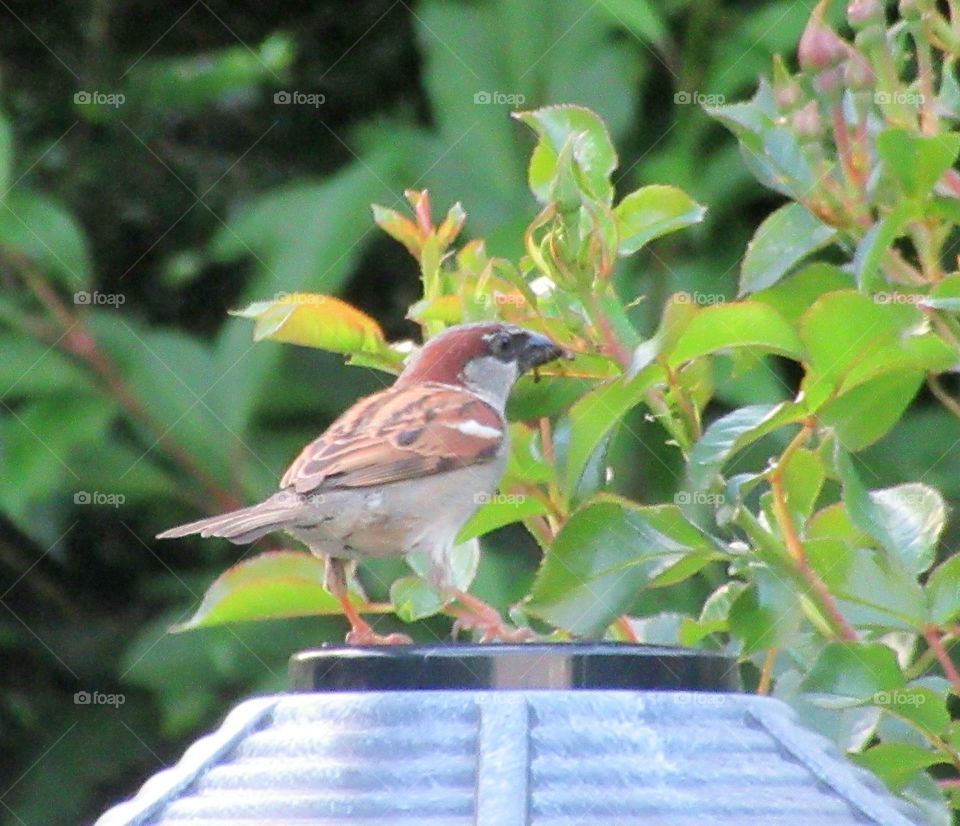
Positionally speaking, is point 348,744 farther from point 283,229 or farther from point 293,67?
point 293,67

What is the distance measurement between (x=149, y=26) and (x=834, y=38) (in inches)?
63.1

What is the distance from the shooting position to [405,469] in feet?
5.80

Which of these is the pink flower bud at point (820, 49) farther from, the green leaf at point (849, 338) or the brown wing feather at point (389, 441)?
the brown wing feather at point (389, 441)

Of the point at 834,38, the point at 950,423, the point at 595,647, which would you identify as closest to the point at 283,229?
the point at 950,423

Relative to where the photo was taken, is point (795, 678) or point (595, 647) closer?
point (595, 647)

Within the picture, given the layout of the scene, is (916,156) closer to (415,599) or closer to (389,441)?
(415,599)

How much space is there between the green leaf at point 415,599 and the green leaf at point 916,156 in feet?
1.50

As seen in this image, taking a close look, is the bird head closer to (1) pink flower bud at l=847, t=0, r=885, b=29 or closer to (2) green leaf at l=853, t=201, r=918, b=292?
(2) green leaf at l=853, t=201, r=918, b=292

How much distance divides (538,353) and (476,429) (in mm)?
360

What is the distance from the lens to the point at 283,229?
2211mm

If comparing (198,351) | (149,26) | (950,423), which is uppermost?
(149,26)

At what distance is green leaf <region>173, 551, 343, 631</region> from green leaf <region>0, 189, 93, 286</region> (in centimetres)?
114

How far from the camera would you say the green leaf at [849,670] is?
3.73ft

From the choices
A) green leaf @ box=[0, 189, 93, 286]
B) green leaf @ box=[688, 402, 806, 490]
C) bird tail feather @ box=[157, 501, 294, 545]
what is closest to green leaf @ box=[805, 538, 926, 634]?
green leaf @ box=[688, 402, 806, 490]
